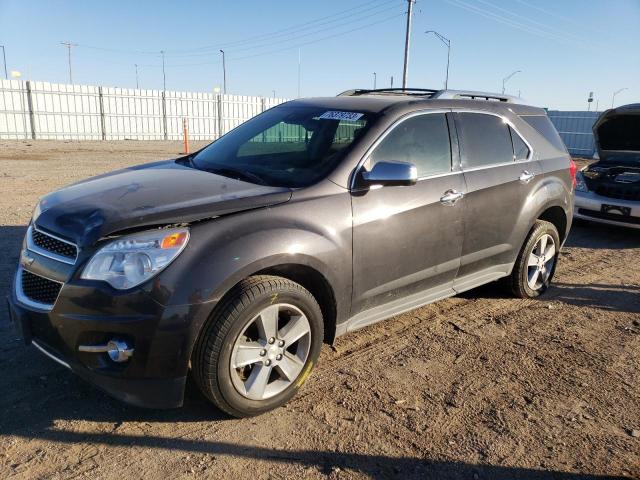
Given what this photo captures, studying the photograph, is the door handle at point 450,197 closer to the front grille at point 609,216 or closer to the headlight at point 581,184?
the front grille at point 609,216

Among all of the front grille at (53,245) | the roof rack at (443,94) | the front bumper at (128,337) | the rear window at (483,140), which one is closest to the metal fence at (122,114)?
the roof rack at (443,94)

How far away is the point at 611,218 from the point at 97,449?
7707 mm

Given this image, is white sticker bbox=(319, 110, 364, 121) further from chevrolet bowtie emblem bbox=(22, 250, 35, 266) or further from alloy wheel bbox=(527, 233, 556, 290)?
alloy wheel bbox=(527, 233, 556, 290)

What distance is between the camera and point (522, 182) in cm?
471

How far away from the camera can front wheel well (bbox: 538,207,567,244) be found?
530 cm

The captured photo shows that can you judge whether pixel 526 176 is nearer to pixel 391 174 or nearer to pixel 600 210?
pixel 391 174

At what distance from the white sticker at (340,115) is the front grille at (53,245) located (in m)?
2.10

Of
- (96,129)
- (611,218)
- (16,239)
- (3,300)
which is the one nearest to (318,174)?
(3,300)

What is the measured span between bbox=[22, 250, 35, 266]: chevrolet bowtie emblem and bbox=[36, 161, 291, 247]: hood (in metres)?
0.20

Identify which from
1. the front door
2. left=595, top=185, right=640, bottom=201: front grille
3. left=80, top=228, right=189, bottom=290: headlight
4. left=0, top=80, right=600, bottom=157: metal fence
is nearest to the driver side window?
the front door

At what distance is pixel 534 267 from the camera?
522 centimetres

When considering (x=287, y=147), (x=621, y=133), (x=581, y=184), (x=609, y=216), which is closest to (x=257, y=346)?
(x=287, y=147)

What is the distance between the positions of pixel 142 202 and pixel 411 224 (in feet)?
6.01

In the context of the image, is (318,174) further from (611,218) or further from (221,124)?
(221,124)
